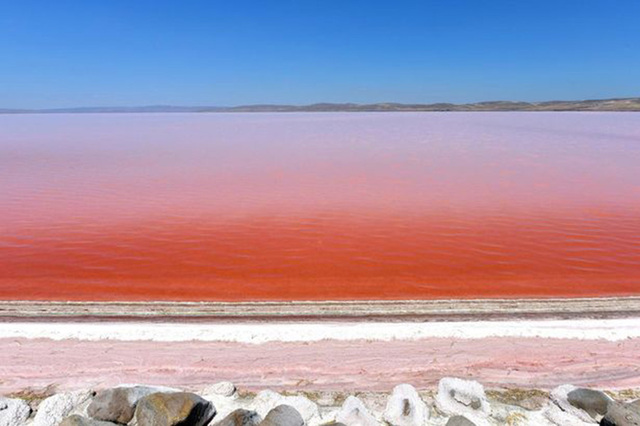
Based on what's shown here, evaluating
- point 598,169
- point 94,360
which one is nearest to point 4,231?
point 94,360

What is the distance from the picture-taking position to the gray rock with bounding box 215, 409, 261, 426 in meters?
3.98

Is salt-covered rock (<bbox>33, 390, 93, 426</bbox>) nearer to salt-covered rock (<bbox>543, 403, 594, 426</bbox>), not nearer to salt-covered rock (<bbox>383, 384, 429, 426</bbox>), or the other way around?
salt-covered rock (<bbox>383, 384, 429, 426</bbox>)

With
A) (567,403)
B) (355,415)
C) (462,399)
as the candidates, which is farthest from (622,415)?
(355,415)

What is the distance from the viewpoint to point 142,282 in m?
7.60

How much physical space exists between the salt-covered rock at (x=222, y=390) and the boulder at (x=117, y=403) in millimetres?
622

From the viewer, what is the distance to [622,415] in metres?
3.88

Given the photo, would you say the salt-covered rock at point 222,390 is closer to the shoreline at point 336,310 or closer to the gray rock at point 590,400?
the shoreline at point 336,310

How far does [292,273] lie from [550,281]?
16.2 ft

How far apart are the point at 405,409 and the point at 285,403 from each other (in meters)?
1.30

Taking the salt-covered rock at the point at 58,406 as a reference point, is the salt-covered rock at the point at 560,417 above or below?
below

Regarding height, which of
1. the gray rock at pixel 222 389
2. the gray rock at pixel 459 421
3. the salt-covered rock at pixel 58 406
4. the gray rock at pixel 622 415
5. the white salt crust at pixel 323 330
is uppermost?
the gray rock at pixel 622 415

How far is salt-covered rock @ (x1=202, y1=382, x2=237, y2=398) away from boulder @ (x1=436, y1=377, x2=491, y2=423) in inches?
91.3

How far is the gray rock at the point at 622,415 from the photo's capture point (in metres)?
3.81

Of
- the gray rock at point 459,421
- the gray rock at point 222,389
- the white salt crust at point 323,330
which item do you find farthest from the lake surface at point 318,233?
the gray rock at point 459,421
